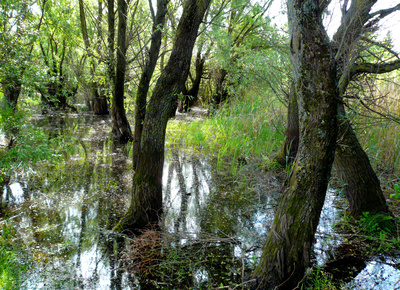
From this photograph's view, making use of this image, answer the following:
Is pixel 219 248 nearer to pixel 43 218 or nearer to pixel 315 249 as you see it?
pixel 315 249

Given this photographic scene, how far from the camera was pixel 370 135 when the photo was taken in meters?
5.12

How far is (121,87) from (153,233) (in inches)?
188

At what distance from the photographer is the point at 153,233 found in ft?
10.1

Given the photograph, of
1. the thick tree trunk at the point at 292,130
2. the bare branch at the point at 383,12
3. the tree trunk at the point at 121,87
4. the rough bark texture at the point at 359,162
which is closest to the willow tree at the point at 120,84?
the tree trunk at the point at 121,87

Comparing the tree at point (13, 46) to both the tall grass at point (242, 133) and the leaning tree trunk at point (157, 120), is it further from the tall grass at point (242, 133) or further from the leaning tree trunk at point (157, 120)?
the tall grass at point (242, 133)

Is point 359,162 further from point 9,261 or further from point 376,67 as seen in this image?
point 9,261

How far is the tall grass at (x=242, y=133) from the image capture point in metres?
6.17

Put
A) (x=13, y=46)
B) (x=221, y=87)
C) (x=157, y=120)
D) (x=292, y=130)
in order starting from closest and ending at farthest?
1. (x=157, y=120)
2. (x=13, y=46)
3. (x=292, y=130)
4. (x=221, y=87)

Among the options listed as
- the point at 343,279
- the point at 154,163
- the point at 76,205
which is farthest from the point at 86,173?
the point at 343,279

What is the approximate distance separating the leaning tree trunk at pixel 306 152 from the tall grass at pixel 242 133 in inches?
133

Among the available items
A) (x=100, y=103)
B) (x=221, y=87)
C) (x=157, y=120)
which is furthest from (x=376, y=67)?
(x=100, y=103)

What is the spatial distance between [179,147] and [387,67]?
4935 mm

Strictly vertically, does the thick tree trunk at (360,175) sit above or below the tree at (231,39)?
below

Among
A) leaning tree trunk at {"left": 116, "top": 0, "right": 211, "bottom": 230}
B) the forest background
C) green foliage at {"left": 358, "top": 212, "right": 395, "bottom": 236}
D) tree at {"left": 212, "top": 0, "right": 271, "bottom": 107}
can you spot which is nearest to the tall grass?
the forest background
